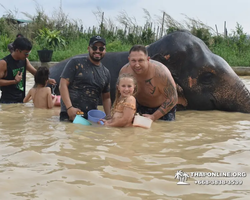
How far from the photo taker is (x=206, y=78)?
17.5 feet

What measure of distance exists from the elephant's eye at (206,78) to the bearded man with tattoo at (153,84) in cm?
95

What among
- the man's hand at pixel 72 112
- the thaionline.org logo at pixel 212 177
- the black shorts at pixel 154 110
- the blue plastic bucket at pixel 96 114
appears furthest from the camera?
the black shorts at pixel 154 110

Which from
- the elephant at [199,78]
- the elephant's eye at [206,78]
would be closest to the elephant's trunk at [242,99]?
the elephant at [199,78]

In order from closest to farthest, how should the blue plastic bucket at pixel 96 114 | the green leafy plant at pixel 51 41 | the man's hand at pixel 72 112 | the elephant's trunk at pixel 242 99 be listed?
the man's hand at pixel 72 112
the blue plastic bucket at pixel 96 114
the elephant's trunk at pixel 242 99
the green leafy plant at pixel 51 41

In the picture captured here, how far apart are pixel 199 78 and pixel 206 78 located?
0.32ft

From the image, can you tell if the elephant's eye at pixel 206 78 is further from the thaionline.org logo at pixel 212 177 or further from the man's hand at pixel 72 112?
the thaionline.org logo at pixel 212 177

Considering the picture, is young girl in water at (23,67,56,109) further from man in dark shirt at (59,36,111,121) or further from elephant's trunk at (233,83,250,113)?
elephant's trunk at (233,83,250,113)

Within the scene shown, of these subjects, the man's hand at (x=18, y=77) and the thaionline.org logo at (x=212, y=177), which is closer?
the thaionline.org logo at (x=212, y=177)

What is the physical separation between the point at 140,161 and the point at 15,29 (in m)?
16.8

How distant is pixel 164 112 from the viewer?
434 centimetres

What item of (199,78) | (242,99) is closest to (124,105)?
(199,78)

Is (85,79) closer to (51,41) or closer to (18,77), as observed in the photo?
(18,77)

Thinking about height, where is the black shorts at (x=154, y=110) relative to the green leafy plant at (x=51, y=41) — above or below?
below

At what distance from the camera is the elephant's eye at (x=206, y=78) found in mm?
5309
